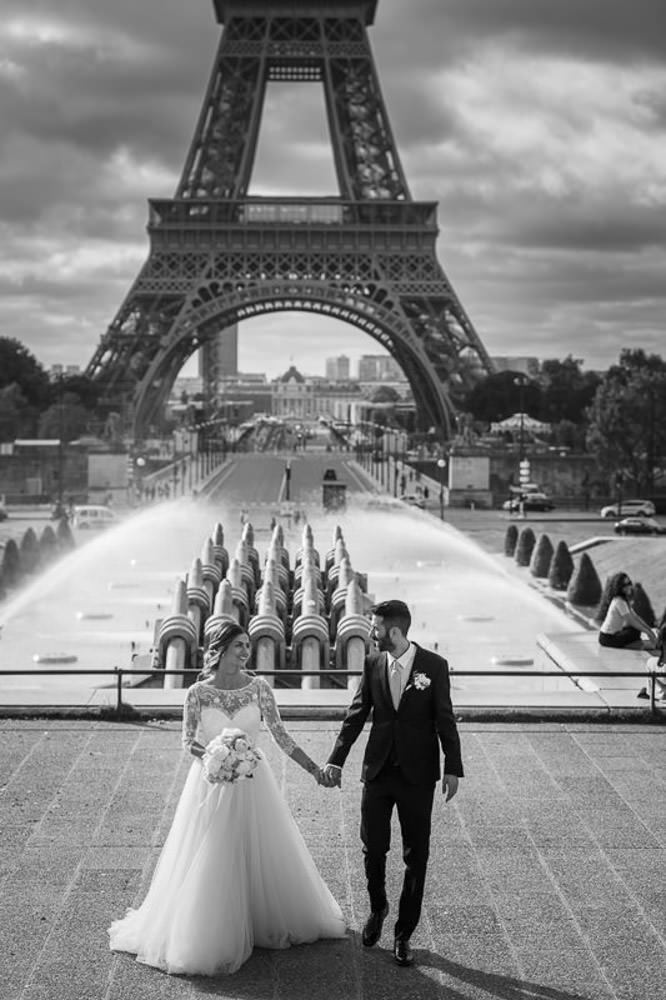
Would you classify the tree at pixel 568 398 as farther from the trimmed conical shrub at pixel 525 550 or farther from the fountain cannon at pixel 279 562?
the fountain cannon at pixel 279 562

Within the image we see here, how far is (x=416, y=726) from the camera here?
8250 millimetres

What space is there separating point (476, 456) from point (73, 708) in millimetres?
57171

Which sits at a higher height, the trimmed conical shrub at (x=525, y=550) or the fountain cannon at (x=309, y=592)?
the fountain cannon at (x=309, y=592)

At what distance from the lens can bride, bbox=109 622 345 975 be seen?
7867mm

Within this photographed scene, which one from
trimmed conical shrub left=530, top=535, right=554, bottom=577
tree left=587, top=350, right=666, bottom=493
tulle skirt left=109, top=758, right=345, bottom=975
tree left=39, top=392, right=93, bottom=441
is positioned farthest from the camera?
tree left=39, top=392, right=93, bottom=441

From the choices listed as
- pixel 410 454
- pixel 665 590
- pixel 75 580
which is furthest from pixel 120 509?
pixel 410 454

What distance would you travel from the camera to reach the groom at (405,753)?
8.17m

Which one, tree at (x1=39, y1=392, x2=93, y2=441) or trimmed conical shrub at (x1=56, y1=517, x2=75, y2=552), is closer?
trimmed conical shrub at (x1=56, y1=517, x2=75, y2=552)

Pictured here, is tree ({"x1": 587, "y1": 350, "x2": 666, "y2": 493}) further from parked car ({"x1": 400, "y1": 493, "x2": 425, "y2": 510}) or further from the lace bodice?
the lace bodice

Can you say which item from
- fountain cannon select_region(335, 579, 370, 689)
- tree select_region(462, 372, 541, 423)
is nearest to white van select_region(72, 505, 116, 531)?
fountain cannon select_region(335, 579, 370, 689)

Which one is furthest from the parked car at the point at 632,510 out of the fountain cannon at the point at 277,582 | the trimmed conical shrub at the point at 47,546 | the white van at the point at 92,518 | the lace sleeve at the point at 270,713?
the lace sleeve at the point at 270,713

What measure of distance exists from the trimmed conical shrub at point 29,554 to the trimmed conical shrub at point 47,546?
67 cm

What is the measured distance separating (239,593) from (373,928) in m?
16.3

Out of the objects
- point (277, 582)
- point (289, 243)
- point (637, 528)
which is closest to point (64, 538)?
point (277, 582)
